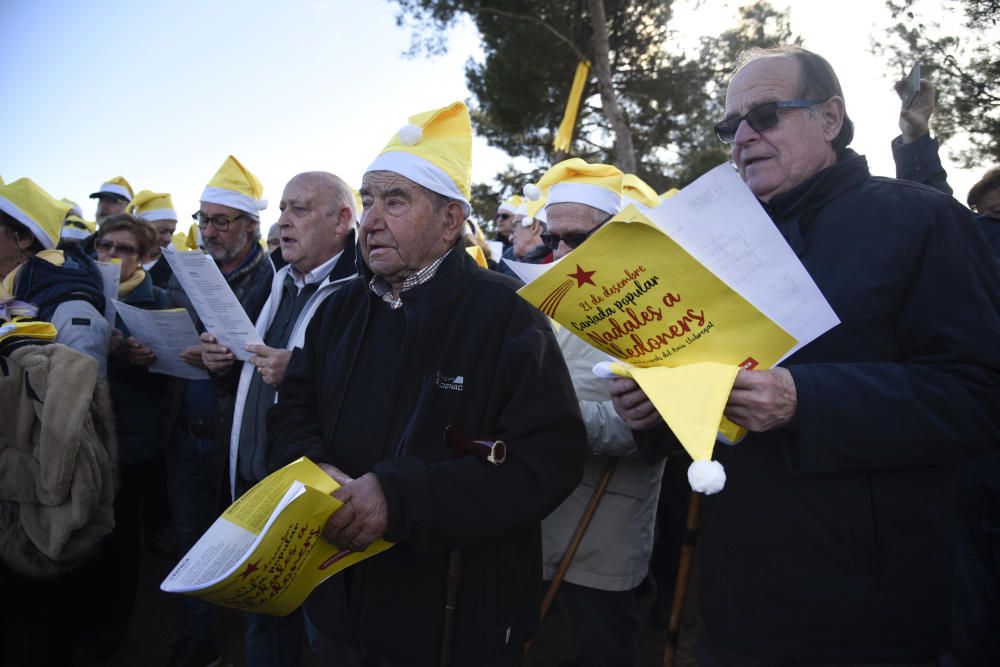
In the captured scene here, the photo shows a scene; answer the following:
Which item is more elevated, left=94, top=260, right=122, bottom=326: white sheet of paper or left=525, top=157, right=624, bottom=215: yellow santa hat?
left=525, top=157, right=624, bottom=215: yellow santa hat

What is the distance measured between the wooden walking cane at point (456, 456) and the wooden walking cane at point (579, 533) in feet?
2.80

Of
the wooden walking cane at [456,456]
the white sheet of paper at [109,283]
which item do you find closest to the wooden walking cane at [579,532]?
the wooden walking cane at [456,456]

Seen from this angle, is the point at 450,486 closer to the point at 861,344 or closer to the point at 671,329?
the point at 671,329

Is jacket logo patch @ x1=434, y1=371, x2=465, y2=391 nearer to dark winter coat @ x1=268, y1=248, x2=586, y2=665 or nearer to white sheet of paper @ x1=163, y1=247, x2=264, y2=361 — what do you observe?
dark winter coat @ x1=268, y1=248, x2=586, y2=665

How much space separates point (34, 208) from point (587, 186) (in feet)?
9.66

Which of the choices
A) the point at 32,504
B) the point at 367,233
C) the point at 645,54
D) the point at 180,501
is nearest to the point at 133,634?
the point at 180,501

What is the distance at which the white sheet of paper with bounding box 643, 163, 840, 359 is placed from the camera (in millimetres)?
1186

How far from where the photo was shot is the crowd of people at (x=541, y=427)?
1.41 metres

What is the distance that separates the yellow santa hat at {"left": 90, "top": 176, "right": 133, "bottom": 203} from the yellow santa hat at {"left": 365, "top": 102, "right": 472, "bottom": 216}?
19.8 ft

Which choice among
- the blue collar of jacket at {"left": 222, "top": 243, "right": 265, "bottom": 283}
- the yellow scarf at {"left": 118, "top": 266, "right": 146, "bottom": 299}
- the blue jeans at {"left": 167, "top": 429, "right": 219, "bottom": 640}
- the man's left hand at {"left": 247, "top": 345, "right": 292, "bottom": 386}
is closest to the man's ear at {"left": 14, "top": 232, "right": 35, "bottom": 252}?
the yellow scarf at {"left": 118, "top": 266, "right": 146, "bottom": 299}

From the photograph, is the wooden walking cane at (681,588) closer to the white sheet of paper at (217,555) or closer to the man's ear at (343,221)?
the white sheet of paper at (217,555)

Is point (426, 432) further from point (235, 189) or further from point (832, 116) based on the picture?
point (235, 189)

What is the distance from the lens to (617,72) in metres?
14.3

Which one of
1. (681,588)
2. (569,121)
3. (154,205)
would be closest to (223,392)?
(681,588)
